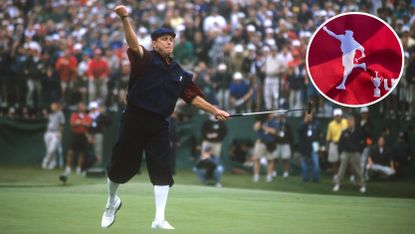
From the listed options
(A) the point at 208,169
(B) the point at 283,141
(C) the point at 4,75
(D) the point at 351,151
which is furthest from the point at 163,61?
(C) the point at 4,75

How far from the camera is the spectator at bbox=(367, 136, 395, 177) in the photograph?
24.4m

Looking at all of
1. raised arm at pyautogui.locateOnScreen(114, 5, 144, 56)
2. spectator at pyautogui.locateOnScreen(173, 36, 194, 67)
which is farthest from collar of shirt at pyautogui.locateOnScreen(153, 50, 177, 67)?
spectator at pyautogui.locateOnScreen(173, 36, 194, 67)

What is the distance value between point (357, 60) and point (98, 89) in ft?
57.4

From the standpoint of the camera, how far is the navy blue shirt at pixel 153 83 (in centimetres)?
1049

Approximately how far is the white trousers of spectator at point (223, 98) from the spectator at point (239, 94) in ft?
0.60

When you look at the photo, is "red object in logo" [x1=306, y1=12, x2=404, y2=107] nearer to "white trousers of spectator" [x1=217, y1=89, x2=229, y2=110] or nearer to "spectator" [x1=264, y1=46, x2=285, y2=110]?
"spectator" [x1=264, y1=46, x2=285, y2=110]

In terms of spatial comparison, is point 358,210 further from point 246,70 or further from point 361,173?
point 246,70

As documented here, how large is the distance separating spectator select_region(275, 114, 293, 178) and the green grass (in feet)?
21.8

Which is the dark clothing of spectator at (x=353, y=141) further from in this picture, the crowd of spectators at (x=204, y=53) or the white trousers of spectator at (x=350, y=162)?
the crowd of spectators at (x=204, y=53)

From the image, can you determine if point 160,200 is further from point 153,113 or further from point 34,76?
point 34,76

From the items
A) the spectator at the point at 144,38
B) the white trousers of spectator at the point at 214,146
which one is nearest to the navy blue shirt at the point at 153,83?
the white trousers of spectator at the point at 214,146

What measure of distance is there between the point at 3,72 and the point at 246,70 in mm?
7864

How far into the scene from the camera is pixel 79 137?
26984mm

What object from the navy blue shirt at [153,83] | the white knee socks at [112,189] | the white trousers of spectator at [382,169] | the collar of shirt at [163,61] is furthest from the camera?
the white trousers of spectator at [382,169]
